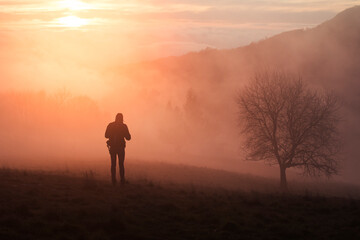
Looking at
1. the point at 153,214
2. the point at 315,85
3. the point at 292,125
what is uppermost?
the point at 315,85

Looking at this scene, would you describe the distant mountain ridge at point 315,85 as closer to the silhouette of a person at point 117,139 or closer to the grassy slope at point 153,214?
the silhouette of a person at point 117,139

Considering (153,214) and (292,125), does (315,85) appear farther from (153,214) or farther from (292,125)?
(153,214)

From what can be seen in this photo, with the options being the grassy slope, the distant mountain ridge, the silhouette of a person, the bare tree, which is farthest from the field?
the distant mountain ridge

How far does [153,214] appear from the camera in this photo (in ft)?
39.7

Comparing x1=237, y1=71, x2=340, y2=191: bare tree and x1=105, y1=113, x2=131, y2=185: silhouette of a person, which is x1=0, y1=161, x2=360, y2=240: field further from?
x1=237, y1=71, x2=340, y2=191: bare tree

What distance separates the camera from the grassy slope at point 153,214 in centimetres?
1005

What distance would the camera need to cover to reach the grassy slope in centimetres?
1005

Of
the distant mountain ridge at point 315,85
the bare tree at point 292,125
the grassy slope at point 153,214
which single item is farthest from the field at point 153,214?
the distant mountain ridge at point 315,85

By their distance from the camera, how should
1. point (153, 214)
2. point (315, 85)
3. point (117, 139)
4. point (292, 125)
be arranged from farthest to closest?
1. point (315, 85)
2. point (292, 125)
3. point (117, 139)
4. point (153, 214)

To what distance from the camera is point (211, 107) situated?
140 meters

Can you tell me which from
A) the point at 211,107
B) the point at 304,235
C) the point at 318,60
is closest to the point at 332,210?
the point at 304,235

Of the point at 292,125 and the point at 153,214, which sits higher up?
the point at 292,125

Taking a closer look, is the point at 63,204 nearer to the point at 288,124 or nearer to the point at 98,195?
the point at 98,195

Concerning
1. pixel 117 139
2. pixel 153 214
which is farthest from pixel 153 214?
pixel 117 139
